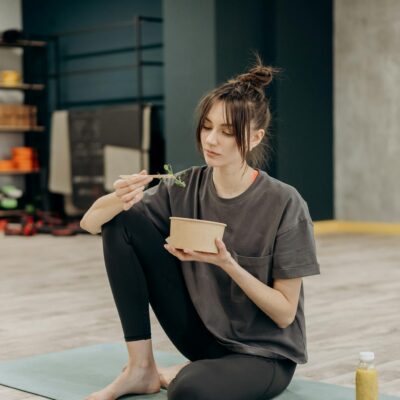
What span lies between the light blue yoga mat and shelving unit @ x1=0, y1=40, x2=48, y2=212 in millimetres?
5372

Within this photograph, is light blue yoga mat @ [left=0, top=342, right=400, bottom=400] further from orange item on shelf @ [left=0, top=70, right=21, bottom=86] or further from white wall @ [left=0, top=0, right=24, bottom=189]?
white wall @ [left=0, top=0, right=24, bottom=189]

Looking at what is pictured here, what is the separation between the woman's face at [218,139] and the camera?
1.92 metres

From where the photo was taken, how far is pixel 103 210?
2006 millimetres

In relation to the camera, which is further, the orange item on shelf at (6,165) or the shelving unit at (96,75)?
the orange item on shelf at (6,165)

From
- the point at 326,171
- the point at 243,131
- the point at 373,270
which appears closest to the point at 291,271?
the point at 243,131

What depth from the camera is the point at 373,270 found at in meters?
4.80

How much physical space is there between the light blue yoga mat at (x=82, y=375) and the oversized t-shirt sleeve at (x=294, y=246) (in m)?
0.40

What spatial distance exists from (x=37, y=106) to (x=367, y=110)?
3.17 metres

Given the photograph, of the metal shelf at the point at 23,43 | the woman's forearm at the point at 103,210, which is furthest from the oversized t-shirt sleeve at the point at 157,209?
the metal shelf at the point at 23,43

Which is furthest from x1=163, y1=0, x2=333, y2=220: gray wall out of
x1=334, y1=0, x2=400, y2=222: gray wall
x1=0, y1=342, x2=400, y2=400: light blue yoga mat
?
x1=0, y1=342, x2=400, y2=400: light blue yoga mat

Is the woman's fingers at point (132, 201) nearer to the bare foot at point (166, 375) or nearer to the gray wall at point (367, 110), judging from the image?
the bare foot at point (166, 375)

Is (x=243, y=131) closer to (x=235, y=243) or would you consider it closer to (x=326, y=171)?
(x=235, y=243)

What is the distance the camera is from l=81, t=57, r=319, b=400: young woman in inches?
75.6

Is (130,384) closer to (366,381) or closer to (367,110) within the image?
(366,381)
